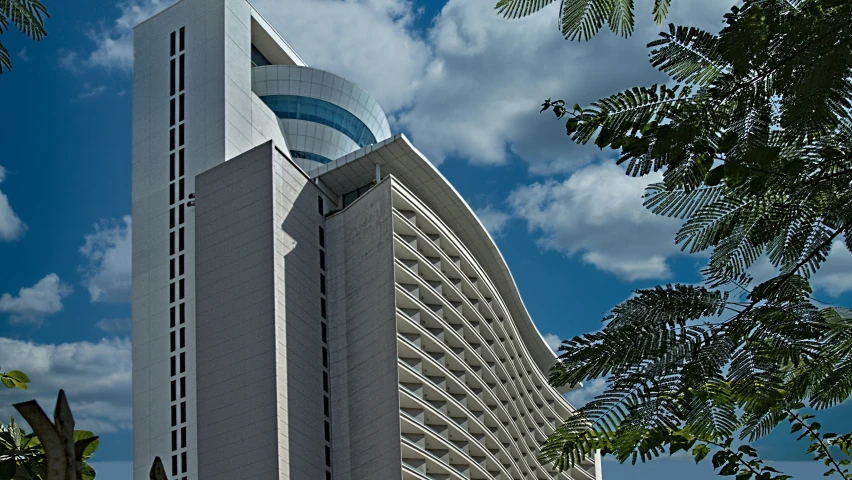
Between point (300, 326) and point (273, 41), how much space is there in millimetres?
29218

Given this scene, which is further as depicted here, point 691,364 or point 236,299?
point 236,299

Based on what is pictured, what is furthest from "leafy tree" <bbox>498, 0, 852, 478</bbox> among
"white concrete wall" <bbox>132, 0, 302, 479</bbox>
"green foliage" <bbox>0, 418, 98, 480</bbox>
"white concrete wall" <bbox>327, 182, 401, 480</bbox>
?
"white concrete wall" <bbox>132, 0, 302, 479</bbox>

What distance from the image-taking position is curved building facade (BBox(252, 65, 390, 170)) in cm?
7531

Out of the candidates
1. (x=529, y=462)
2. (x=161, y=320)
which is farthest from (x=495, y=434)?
(x=161, y=320)

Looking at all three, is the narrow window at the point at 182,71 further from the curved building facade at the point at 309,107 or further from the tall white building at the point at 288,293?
the curved building facade at the point at 309,107

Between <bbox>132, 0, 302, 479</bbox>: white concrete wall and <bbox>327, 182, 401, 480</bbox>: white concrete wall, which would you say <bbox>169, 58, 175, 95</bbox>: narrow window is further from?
<bbox>327, 182, 401, 480</bbox>: white concrete wall

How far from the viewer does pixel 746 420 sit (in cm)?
620

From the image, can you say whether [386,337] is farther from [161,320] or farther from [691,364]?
[691,364]

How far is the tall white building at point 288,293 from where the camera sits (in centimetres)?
5722

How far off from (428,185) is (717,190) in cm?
6437

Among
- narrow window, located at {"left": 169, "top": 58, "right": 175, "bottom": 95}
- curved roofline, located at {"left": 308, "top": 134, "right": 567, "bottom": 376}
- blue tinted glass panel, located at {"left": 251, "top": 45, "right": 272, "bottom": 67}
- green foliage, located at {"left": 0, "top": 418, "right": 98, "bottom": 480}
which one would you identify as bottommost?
green foliage, located at {"left": 0, "top": 418, "right": 98, "bottom": 480}

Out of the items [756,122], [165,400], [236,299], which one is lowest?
[756,122]

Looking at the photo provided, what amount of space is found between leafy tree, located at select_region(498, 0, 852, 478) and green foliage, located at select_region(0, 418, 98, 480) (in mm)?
3700

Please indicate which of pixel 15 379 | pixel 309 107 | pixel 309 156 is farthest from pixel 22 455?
pixel 309 107
